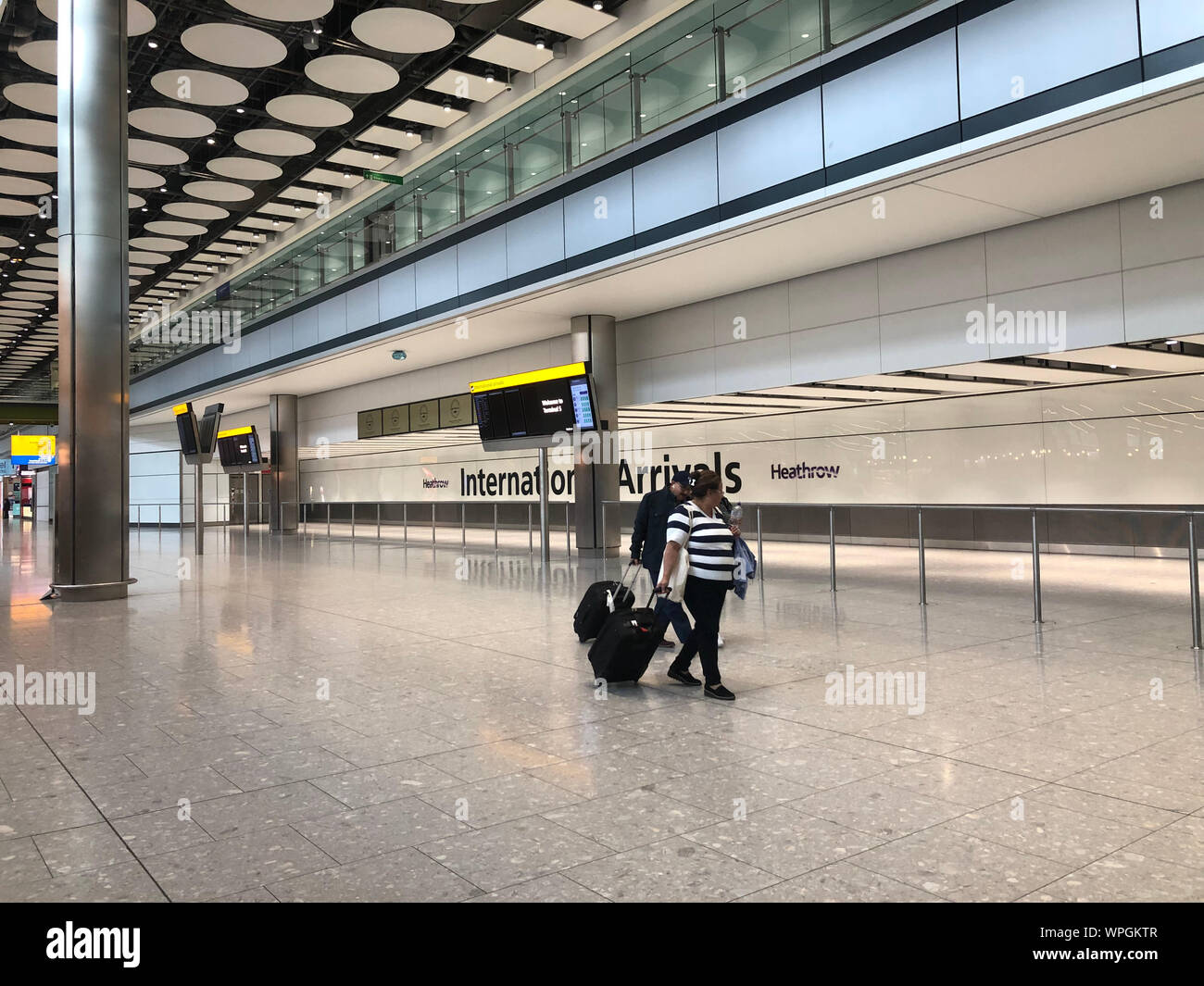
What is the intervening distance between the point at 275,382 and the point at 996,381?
23.3m

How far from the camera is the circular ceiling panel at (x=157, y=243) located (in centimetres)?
2455

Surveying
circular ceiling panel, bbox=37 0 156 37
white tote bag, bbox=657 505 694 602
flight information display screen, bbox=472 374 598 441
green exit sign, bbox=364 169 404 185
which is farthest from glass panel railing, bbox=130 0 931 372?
white tote bag, bbox=657 505 694 602

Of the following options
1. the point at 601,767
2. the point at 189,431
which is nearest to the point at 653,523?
the point at 601,767

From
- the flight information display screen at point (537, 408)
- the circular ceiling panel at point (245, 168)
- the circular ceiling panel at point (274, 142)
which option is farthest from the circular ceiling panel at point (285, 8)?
the flight information display screen at point (537, 408)

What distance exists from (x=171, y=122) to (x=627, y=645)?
15566 millimetres

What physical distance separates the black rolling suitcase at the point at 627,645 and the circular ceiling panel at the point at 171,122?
584 inches

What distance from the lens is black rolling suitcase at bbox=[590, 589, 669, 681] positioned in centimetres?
673

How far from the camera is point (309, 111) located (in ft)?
55.0

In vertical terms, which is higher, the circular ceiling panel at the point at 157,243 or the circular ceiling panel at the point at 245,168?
the circular ceiling panel at the point at 157,243

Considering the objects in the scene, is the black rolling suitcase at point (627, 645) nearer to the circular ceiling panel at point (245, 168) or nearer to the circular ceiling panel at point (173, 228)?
the circular ceiling panel at point (245, 168)

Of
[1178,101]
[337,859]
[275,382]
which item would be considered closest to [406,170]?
[275,382]

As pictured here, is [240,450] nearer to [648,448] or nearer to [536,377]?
[648,448]
